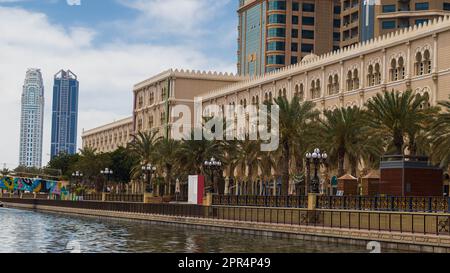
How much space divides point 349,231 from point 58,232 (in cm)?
2385

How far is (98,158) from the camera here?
13225 centimetres

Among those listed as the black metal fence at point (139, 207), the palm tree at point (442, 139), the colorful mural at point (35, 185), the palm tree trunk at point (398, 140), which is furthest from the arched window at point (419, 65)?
the colorful mural at point (35, 185)

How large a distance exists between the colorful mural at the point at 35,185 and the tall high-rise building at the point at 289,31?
41.0m

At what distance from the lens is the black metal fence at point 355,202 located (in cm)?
4256

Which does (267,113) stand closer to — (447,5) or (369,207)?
(369,207)

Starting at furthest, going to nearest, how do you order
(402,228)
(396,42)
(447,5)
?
1. (447,5)
2. (396,42)
3. (402,228)

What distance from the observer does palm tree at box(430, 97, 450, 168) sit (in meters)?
51.9

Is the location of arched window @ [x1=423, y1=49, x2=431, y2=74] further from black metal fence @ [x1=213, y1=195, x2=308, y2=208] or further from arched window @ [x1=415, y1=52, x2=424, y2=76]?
black metal fence @ [x1=213, y1=195, x2=308, y2=208]

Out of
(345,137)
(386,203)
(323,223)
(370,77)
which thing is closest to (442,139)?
(386,203)

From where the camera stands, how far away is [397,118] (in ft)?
194

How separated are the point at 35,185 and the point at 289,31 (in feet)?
173

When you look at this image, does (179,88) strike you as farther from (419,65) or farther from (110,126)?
(419,65)

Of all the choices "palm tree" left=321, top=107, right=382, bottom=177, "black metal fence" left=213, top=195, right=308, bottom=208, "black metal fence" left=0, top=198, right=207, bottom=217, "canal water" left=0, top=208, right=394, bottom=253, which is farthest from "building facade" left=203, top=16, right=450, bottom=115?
"canal water" left=0, top=208, right=394, bottom=253
